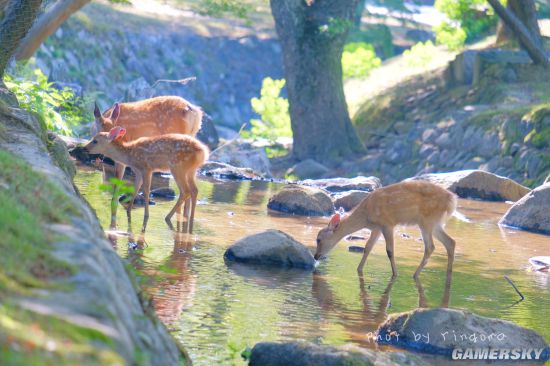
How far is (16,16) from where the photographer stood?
1359 cm

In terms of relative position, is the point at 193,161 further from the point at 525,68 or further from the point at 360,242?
the point at 525,68

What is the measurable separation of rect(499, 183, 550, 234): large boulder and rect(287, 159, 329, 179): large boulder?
34.0ft

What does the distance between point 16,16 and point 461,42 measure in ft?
76.8

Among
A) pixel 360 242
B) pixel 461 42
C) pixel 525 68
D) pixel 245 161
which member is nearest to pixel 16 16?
pixel 360 242

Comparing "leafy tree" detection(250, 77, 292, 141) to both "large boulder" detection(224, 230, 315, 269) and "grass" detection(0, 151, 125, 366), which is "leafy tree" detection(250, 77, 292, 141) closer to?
"large boulder" detection(224, 230, 315, 269)

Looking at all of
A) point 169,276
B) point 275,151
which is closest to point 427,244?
point 169,276

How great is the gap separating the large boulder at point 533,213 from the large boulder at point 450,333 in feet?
30.9

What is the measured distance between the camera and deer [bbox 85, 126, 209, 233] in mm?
14789

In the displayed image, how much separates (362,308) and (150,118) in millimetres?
7744

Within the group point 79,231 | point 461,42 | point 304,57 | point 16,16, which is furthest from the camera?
point 461,42

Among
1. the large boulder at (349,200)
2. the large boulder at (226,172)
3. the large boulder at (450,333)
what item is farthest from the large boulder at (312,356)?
the large boulder at (226,172)

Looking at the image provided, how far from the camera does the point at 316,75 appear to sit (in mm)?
30031

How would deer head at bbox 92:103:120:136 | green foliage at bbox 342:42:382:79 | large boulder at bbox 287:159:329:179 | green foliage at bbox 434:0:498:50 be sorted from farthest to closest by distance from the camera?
green foliage at bbox 342:42:382:79
green foliage at bbox 434:0:498:50
large boulder at bbox 287:159:329:179
deer head at bbox 92:103:120:136

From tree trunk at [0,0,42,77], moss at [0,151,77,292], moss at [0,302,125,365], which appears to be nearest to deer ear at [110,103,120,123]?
tree trunk at [0,0,42,77]
